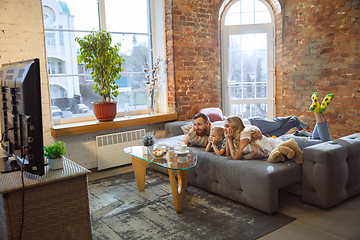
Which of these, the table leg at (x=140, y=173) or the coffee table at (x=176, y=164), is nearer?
the coffee table at (x=176, y=164)

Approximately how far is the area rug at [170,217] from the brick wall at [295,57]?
2165 mm

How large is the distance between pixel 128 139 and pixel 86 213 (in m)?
2.66

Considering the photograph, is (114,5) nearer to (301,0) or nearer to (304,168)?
(301,0)

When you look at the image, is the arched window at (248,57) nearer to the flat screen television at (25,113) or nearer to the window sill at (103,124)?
the window sill at (103,124)

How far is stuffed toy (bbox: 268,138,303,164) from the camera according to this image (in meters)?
2.94

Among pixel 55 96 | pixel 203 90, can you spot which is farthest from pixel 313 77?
pixel 55 96

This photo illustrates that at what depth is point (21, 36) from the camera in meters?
3.83

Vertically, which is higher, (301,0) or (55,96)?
(301,0)

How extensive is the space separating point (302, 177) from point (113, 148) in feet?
9.05

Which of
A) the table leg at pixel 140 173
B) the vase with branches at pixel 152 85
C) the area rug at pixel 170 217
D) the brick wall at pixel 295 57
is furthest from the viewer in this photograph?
the vase with branches at pixel 152 85

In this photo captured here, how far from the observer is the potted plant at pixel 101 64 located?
4.27 m

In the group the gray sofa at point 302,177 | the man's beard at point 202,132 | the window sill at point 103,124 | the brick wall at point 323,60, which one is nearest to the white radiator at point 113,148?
the window sill at point 103,124

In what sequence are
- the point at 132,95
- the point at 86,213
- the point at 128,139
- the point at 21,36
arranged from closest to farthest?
the point at 86,213 < the point at 21,36 < the point at 128,139 < the point at 132,95

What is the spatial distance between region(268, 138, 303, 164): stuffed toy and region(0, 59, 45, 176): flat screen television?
6.88ft
